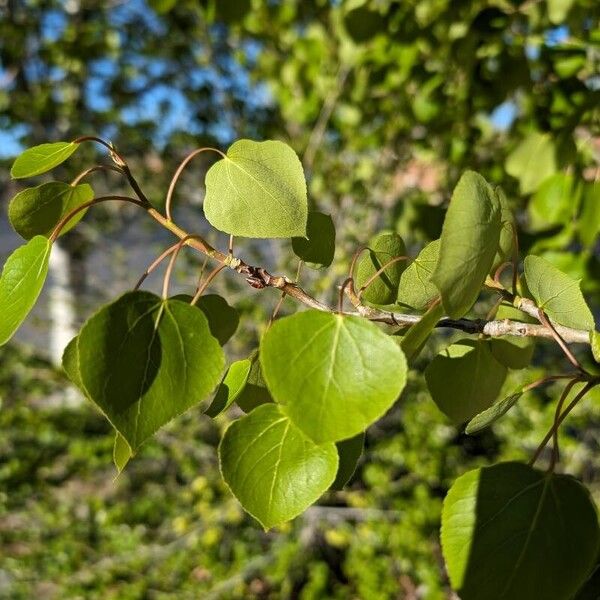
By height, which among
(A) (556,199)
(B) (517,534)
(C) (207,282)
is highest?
(C) (207,282)

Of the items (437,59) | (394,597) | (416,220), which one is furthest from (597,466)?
(437,59)

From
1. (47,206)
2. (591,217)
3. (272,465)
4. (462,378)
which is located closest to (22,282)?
(47,206)

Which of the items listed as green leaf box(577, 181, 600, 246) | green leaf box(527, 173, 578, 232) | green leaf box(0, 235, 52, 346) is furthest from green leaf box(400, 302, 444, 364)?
green leaf box(527, 173, 578, 232)

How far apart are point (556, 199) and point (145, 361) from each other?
1070mm

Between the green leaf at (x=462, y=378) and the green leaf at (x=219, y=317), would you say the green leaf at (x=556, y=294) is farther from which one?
the green leaf at (x=219, y=317)

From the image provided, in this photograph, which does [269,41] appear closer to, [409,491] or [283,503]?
[409,491]

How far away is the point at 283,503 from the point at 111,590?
2.27 m

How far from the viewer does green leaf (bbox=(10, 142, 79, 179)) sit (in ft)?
1.74

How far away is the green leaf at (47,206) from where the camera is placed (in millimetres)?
557

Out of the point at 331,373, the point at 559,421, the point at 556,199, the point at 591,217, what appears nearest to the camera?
the point at 331,373

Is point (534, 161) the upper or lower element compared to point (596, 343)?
lower

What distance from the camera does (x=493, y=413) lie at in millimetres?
515

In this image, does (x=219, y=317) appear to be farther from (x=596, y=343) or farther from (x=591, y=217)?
(x=591, y=217)

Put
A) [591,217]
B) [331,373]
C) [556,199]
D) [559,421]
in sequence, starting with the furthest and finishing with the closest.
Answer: [556,199]
[591,217]
[559,421]
[331,373]
